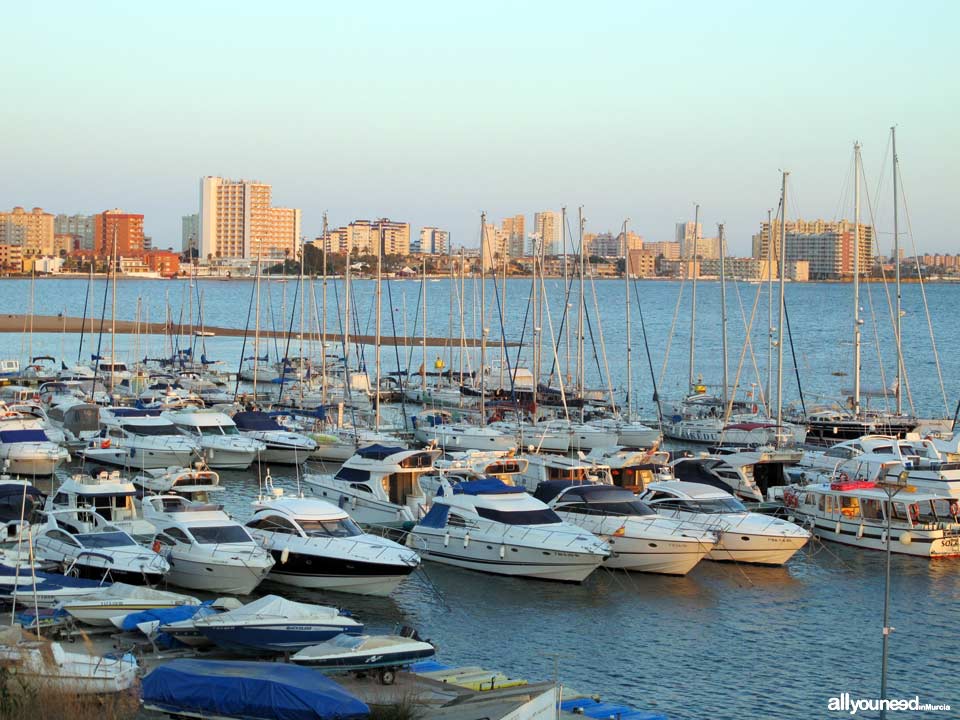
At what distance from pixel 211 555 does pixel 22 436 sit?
617 inches

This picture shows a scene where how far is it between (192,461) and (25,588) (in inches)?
638

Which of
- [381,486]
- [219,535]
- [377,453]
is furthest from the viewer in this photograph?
[377,453]

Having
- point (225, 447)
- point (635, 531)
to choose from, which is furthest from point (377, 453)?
point (225, 447)

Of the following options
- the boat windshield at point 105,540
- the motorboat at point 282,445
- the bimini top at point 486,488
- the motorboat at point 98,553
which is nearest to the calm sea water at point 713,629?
the bimini top at point 486,488

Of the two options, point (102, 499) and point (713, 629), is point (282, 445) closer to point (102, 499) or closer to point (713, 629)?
point (102, 499)

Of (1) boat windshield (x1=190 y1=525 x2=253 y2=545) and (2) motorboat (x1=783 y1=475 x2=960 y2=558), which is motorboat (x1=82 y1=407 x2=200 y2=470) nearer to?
(1) boat windshield (x1=190 y1=525 x2=253 y2=545)

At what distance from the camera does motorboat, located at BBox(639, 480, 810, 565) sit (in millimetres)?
25281

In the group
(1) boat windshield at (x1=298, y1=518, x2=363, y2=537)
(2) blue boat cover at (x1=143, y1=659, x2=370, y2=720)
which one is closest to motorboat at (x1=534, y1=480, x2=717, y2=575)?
(1) boat windshield at (x1=298, y1=518, x2=363, y2=537)

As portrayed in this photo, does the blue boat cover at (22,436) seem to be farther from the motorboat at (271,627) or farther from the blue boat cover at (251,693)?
the blue boat cover at (251,693)

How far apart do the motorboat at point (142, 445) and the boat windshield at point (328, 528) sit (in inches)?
511

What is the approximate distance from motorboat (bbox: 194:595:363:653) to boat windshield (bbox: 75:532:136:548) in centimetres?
458

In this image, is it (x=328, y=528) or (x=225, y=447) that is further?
(x=225, y=447)

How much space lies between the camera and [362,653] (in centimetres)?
1628

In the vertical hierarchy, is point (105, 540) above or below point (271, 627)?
above
